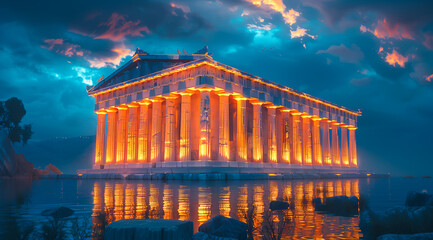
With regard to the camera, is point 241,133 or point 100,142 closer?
point 241,133

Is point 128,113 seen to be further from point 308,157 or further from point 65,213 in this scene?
point 65,213

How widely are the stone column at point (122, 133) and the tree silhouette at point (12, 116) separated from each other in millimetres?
13806

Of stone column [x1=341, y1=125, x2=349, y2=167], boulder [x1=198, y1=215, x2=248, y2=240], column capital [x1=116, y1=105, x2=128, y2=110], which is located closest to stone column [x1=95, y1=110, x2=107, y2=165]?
column capital [x1=116, y1=105, x2=128, y2=110]

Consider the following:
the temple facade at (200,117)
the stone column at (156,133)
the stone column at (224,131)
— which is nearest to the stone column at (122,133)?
the temple facade at (200,117)

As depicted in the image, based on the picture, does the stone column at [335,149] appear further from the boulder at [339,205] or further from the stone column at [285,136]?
the boulder at [339,205]

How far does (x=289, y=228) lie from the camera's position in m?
6.18

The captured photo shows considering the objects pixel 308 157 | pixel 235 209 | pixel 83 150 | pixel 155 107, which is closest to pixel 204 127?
pixel 155 107

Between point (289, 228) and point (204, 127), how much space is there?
28.5 meters

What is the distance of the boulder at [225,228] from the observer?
5191 millimetres

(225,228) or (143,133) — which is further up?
(143,133)

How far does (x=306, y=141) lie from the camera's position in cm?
5169

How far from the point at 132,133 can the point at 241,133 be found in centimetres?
1465

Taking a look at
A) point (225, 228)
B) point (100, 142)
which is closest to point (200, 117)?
point (100, 142)

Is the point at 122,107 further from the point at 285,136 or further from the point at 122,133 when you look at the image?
the point at 285,136
